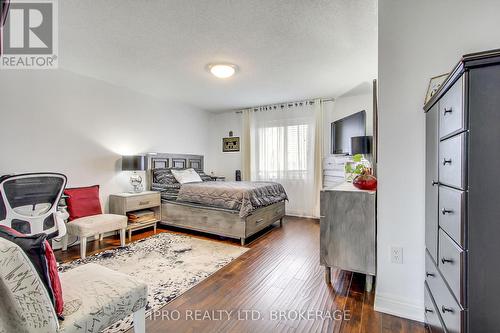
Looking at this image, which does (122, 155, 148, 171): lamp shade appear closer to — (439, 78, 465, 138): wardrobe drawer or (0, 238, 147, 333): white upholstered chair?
(0, 238, 147, 333): white upholstered chair

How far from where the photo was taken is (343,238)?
2180mm

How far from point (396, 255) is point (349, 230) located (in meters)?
0.40

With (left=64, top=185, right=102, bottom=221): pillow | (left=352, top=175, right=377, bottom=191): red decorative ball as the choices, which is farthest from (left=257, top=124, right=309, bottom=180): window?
(left=64, top=185, right=102, bottom=221): pillow

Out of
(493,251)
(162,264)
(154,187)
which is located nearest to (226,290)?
(162,264)

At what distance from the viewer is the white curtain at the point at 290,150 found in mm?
5008

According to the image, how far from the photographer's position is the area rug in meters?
2.18

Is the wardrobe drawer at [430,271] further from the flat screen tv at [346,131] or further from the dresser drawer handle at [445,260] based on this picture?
the flat screen tv at [346,131]

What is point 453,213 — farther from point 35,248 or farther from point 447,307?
point 35,248

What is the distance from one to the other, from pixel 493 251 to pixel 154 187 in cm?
440

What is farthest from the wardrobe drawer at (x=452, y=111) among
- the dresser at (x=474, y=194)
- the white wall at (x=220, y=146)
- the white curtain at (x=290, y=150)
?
the white wall at (x=220, y=146)

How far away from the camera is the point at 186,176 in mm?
4613

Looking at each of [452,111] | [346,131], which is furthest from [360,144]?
[452,111]

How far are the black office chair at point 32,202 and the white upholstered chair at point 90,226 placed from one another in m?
0.40

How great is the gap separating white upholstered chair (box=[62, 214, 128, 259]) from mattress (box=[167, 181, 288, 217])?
1051 millimetres
